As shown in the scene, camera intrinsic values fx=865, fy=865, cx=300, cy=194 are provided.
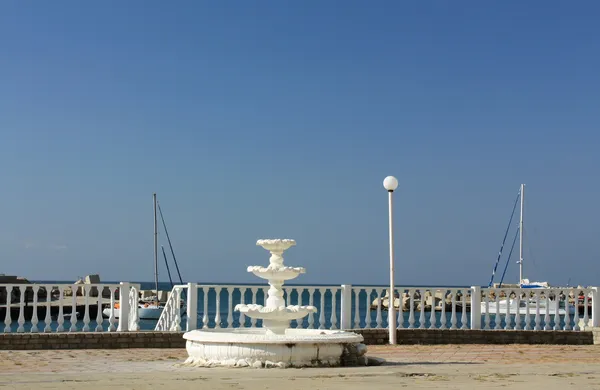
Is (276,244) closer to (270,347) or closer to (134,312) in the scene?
(270,347)

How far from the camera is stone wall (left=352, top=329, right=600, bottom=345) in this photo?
15.3 m

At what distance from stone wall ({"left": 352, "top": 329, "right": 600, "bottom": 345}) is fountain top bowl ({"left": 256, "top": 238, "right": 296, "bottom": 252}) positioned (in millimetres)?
4183

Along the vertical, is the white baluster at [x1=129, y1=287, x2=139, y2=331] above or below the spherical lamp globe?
below

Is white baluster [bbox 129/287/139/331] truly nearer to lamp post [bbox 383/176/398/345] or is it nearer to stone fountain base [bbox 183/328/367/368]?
lamp post [bbox 383/176/398/345]

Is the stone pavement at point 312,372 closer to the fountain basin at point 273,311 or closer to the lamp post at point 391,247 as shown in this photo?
the fountain basin at point 273,311

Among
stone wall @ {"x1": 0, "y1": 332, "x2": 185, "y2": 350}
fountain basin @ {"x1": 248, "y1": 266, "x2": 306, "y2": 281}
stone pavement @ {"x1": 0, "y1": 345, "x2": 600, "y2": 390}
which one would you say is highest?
fountain basin @ {"x1": 248, "y1": 266, "x2": 306, "y2": 281}

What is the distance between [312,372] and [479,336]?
680cm

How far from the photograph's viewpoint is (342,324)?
15.4 metres

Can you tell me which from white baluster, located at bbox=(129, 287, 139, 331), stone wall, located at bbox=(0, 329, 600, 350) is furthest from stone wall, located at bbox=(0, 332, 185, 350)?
white baluster, located at bbox=(129, 287, 139, 331)

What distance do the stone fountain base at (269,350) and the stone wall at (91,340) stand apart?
381cm

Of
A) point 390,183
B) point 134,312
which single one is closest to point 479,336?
point 390,183

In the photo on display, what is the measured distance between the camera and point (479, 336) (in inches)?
615

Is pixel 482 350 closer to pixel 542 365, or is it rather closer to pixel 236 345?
pixel 542 365

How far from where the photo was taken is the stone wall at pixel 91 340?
13.5 meters
